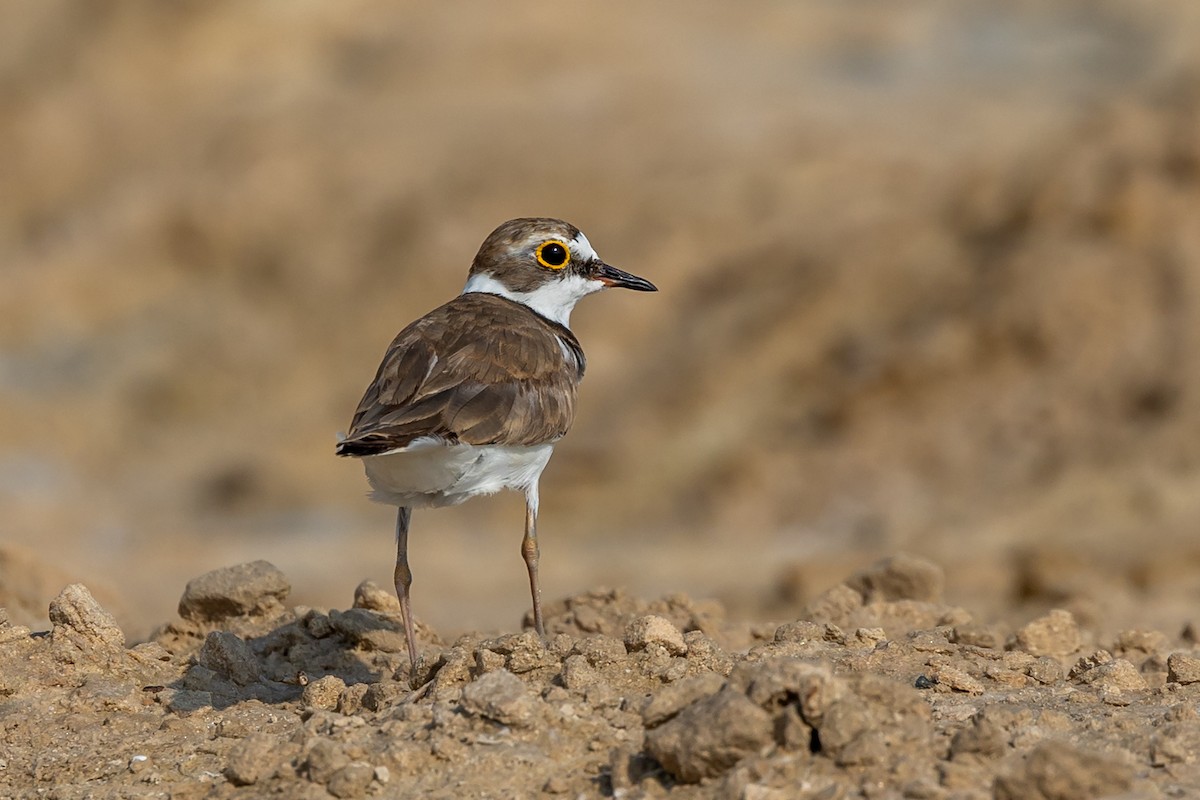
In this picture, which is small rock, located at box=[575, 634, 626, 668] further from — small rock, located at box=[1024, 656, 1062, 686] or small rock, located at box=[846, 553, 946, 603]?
small rock, located at box=[846, 553, 946, 603]

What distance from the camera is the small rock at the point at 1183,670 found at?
6.44 m

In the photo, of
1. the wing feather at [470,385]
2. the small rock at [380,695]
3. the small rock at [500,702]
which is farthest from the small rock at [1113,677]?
the small rock at [380,695]

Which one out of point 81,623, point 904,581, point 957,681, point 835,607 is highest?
point 904,581

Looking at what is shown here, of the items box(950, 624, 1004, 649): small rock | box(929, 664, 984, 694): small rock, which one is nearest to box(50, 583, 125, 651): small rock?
box(929, 664, 984, 694): small rock

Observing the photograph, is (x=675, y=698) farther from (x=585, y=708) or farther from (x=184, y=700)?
(x=184, y=700)

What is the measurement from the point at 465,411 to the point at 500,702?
1797 mm

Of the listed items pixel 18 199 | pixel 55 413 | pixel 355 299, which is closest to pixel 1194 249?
pixel 355 299

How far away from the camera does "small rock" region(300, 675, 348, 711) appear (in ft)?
21.4

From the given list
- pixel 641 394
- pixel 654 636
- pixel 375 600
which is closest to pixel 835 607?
pixel 375 600

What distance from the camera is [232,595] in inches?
314

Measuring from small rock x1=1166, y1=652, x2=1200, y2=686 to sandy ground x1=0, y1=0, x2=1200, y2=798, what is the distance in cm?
2

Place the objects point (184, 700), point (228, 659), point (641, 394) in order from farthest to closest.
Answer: point (641, 394)
point (228, 659)
point (184, 700)

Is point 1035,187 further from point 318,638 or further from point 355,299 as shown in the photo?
point 318,638

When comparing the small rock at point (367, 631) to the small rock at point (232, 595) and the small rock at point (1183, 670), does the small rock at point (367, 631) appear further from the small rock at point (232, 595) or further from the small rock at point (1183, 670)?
the small rock at point (1183, 670)
